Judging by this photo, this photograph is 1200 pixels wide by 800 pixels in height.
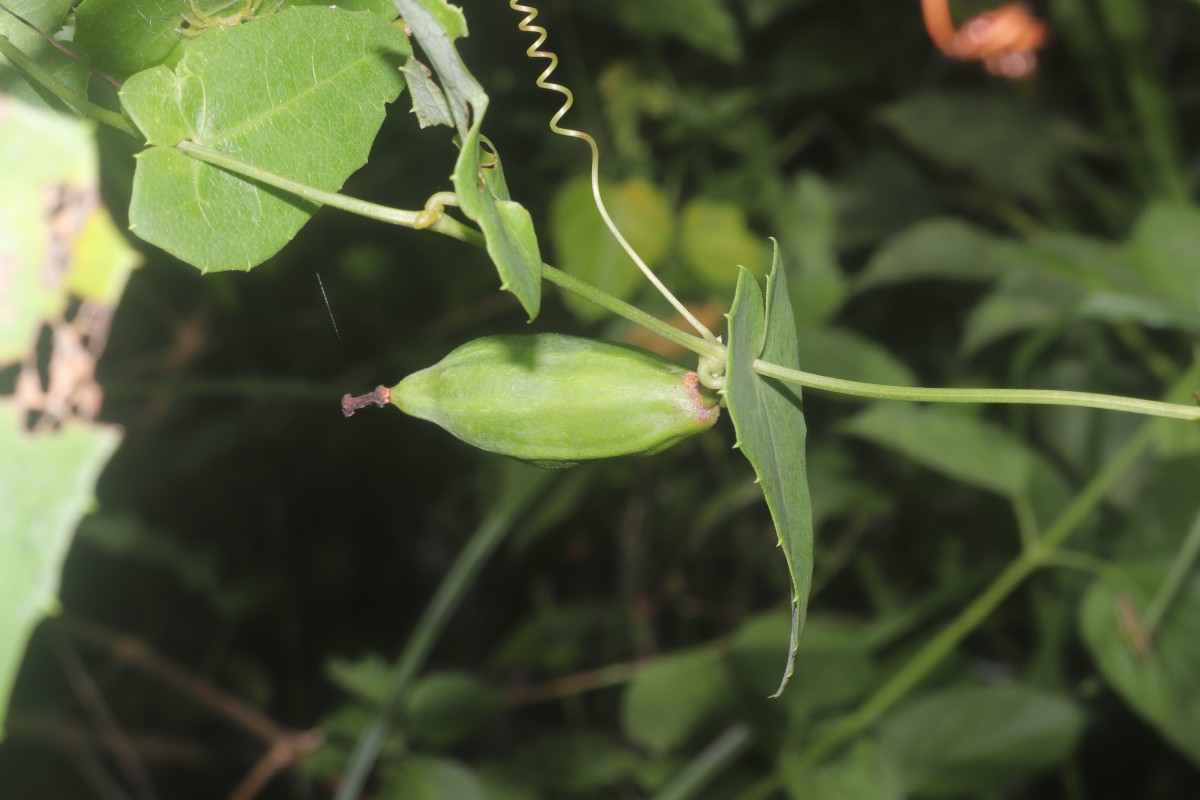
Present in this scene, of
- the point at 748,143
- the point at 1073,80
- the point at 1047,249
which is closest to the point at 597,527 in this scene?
the point at 748,143

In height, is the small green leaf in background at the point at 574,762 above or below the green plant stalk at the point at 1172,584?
below

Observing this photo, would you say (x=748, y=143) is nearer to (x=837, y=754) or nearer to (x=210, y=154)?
(x=837, y=754)

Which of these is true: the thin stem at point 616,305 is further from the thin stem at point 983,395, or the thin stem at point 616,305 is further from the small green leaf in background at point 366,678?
the small green leaf in background at point 366,678

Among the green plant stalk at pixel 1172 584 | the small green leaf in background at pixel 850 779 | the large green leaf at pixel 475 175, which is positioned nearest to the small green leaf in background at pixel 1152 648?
the green plant stalk at pixel 1172 584

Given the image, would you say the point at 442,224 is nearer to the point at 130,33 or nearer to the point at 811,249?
the point at 130,33

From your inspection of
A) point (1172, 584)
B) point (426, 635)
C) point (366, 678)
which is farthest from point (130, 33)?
point (1172, 584)

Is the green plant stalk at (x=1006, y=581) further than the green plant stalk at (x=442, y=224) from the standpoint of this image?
Yes
